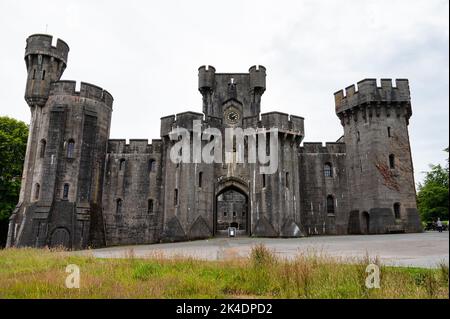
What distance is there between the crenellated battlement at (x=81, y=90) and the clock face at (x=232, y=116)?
10030mm

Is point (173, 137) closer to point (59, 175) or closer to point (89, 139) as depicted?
point (89, 139)

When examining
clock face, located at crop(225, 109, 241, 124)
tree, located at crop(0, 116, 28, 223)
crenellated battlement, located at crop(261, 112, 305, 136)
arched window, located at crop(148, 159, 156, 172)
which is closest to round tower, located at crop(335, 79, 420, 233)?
crenellated battlement, located at crop(261, 112, 305, 136)

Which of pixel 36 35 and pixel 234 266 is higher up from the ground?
pixel 36 35

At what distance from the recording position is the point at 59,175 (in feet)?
77.4

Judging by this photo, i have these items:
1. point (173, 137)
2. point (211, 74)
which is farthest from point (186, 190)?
point (211, 74)

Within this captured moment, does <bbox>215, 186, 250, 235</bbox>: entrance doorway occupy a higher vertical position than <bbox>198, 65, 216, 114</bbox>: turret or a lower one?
lower

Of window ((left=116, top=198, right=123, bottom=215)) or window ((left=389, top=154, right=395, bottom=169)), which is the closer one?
window ((left=389, top=154, right=395, bottom=169))

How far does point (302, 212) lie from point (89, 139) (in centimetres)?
1743

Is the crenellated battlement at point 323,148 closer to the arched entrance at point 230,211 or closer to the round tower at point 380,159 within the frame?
the round tower at point 380,159

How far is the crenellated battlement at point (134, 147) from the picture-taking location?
27891 mm

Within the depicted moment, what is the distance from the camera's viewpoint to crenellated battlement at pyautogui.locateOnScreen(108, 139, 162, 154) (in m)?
27.9

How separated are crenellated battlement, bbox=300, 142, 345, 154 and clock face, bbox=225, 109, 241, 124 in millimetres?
6032

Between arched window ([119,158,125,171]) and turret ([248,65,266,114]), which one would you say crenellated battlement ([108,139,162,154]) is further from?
turret ([248,65,266,114])

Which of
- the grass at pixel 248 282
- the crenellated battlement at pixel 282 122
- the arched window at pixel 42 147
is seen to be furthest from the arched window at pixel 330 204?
the arched window at pixel 42 147
